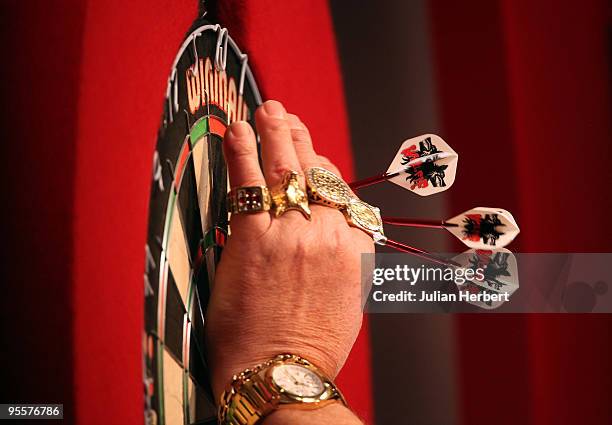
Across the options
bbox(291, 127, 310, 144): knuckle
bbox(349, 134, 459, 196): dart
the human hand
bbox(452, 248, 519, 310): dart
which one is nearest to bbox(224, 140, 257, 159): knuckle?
the human hand

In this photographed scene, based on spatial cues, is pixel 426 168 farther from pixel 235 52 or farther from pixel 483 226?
pixel 235 52

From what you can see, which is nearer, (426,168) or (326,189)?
(326,189)

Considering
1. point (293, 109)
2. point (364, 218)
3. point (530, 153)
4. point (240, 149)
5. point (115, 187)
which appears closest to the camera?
point (115, 187)

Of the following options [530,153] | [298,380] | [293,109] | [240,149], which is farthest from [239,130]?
[530,153]

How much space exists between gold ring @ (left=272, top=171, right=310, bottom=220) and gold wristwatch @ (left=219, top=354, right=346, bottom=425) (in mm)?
137

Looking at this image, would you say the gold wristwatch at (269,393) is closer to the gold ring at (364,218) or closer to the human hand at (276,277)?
the human hand at (276,277)

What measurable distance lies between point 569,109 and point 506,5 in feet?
0.73

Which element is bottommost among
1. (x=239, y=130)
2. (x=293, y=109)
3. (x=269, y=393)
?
(x=269, y=393)

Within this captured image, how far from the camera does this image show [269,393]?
707mm

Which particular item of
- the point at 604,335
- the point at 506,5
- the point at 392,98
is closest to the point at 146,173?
the point at 392,98

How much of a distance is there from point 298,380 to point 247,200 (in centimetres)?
16

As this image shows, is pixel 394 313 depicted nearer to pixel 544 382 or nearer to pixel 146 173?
pixel 544 382

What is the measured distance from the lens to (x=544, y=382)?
1589 millimetres

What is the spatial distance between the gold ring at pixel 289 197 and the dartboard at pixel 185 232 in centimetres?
9
